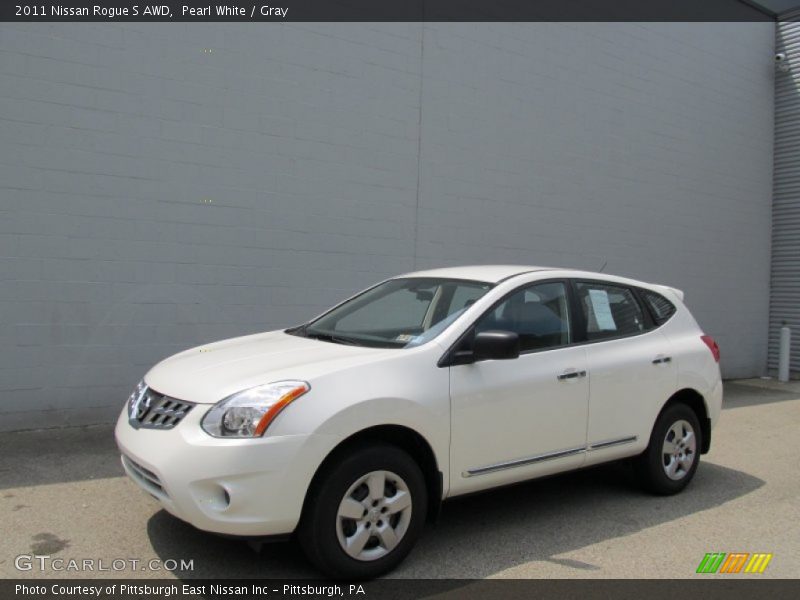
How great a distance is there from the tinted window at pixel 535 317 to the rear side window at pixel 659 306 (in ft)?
3.30

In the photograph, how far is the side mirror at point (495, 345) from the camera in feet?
12.6

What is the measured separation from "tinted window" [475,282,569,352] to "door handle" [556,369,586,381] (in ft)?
0.66

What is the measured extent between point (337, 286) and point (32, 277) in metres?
3.08

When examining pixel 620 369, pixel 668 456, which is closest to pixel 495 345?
pixel 620 369

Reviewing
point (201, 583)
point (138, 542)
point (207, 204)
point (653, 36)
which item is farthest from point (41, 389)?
point (653, 36)

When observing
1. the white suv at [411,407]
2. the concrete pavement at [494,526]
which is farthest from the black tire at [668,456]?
the concrete pavement at [494,526]

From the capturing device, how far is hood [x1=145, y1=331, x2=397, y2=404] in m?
3.50

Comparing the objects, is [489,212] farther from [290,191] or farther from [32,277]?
[32,277]

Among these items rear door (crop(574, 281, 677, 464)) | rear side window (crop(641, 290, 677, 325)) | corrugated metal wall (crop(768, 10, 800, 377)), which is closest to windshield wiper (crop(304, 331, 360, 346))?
rear door (crop(574, 281, 677, 464))

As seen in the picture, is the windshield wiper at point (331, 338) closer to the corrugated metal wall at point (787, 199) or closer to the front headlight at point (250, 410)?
the front headlight at point (250, 410)

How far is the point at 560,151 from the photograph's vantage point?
10.0 m
